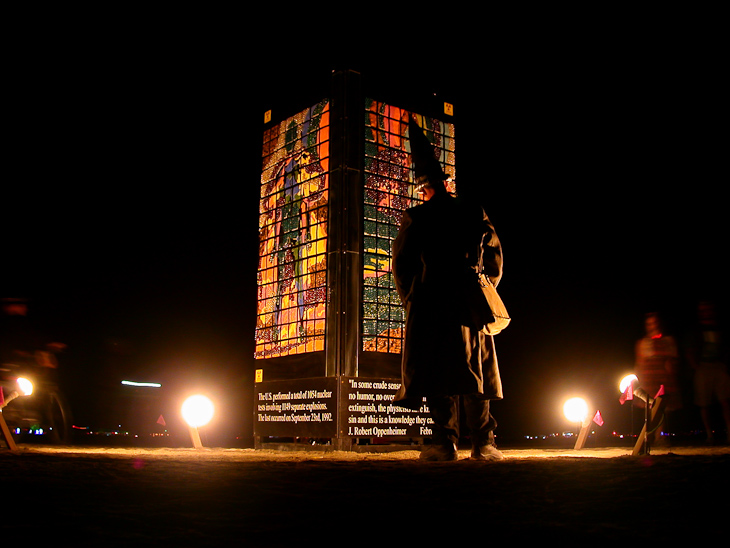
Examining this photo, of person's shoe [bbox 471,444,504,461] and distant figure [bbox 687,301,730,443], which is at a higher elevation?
distant figure [bbox 687,301,730,443]

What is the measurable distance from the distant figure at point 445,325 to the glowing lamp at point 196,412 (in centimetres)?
293

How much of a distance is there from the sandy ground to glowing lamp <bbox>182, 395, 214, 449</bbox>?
3.37 meters

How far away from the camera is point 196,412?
697 cm

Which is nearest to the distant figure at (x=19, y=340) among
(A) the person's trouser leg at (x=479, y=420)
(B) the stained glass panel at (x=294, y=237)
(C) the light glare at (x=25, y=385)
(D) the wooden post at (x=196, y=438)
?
(C) the light glare at (x=25, y=385)

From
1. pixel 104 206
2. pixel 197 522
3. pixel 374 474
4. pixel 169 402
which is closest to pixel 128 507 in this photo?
pixel 197 522

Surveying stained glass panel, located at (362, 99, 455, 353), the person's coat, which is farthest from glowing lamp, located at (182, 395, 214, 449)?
the person's coat

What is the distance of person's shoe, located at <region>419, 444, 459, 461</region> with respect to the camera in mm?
4621

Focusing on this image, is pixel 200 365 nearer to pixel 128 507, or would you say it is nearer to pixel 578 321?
pixel 578 321

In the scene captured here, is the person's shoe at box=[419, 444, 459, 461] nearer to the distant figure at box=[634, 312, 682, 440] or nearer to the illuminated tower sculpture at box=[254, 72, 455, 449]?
the illuminated tower sculpture at box=[254, 72, 455, 449]

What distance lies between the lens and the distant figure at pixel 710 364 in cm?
795

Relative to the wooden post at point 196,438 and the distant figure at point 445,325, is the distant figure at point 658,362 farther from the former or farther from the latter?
the wooden post at point 196,438

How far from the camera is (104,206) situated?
37.4ft

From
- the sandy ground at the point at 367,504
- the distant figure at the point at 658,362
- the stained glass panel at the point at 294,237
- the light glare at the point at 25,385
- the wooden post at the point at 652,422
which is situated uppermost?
the stained glass panel at the point at 294,237

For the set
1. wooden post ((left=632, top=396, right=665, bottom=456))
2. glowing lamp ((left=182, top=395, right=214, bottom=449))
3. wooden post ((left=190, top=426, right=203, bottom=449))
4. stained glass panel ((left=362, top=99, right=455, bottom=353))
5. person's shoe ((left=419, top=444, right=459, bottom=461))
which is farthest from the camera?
stained glass panel ((left=362, top=99, right=455, bottom=353))
